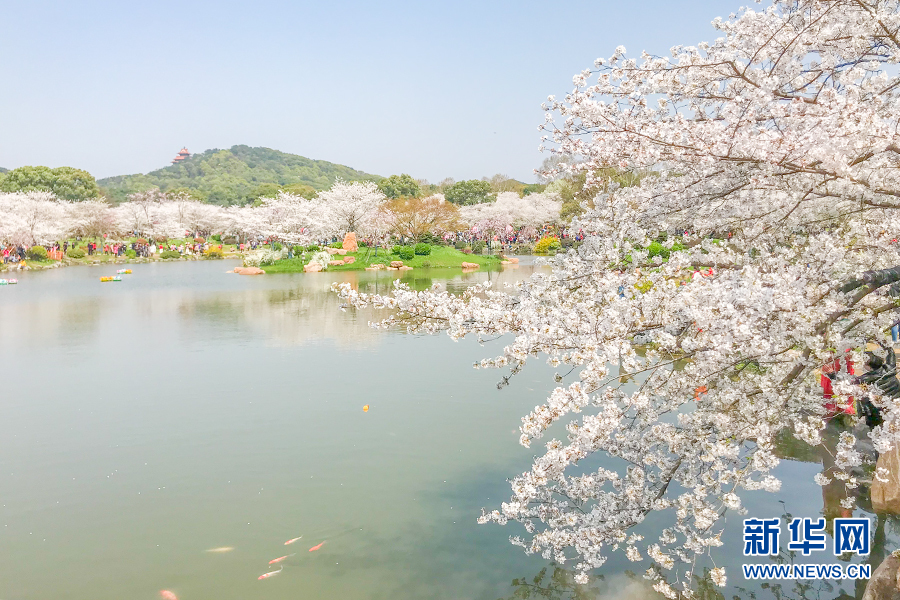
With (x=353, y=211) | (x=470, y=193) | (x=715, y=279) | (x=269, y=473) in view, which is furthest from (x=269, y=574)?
(x=470, y=193)

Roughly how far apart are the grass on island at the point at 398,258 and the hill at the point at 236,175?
47.9m

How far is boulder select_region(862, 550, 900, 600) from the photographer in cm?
390

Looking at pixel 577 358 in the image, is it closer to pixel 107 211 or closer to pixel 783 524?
pixel 783 524

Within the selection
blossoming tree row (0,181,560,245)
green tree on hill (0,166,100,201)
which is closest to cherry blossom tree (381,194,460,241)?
blossoming tree row (0,181,560,245)

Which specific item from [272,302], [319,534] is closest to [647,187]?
[319,534]

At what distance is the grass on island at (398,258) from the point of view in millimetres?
34688

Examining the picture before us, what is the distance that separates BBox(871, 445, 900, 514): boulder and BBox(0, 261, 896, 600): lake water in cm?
28

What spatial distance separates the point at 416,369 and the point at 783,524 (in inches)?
271

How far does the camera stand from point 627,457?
4277 mm

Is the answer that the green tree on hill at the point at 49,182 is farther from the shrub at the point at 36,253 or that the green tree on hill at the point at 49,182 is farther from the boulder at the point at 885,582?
the boulder at the point at 885,582

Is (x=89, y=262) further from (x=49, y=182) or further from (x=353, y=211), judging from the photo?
(x=49, y=182)

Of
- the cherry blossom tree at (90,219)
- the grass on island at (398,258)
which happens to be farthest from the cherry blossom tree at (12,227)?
the grass on island at (398,258)

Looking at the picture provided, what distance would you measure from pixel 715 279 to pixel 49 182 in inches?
2926

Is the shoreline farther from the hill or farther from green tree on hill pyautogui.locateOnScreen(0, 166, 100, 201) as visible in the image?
the hill
